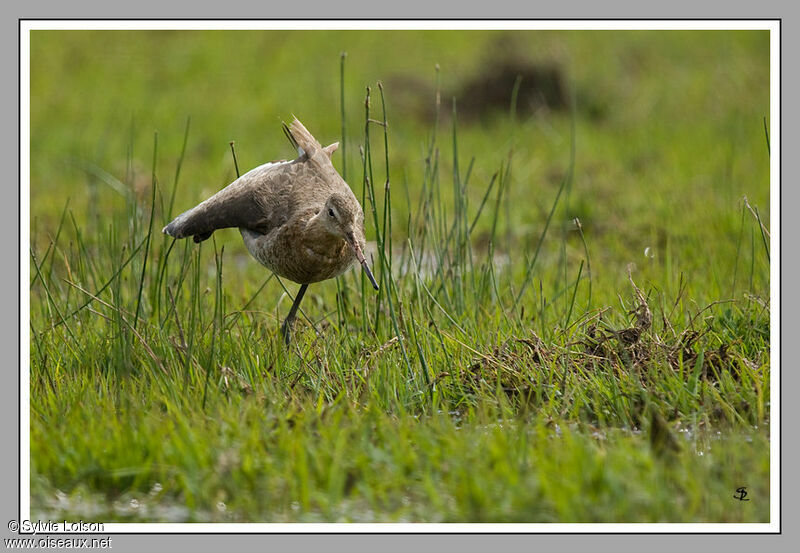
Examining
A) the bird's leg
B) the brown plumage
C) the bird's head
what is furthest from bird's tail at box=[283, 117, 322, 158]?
the bird's leg

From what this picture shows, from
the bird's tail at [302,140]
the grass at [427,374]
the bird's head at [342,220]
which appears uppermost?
the bird's tail at [302,140]

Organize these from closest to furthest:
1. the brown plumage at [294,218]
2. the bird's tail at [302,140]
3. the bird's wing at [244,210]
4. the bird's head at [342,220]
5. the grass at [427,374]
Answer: the grass at [427,374]
the bird's head at [342,220]
the brown plumage at [294,218]
the bird's wing at [244,210]
the bird's tail at [302,140]

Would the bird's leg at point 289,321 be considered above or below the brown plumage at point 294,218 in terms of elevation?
below

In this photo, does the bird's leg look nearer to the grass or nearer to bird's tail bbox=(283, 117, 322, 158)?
the grass

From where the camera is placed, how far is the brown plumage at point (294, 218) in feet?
16.5

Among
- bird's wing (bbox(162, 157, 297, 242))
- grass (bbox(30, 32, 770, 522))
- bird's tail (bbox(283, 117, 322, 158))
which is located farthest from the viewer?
bird's tail (bbox(283, 117, 322, 158))

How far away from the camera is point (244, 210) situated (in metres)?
5.27

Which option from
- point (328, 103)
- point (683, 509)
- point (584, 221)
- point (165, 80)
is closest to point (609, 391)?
point (683, 509)

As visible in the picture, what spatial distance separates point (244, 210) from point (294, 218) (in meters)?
0.30

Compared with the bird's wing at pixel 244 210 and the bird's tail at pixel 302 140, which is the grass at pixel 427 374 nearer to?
the bird's wing at pixel 244 210

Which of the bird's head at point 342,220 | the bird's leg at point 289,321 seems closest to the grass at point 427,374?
the bird's leg at point 289,321

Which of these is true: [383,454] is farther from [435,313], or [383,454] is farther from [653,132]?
[653,132]

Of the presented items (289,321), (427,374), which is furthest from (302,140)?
(427,374)

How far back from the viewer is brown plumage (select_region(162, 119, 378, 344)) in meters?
5.03
